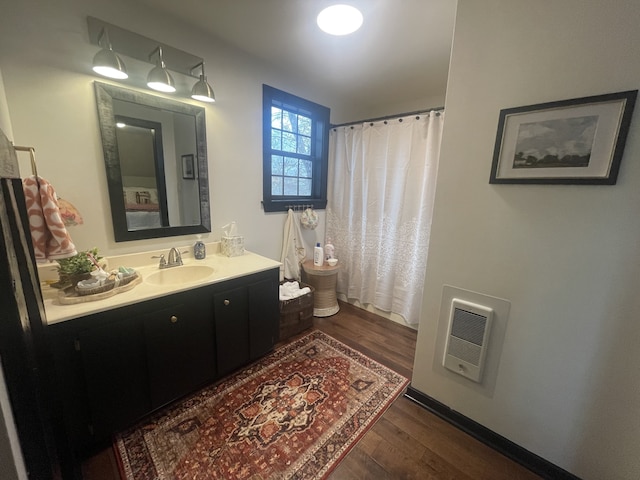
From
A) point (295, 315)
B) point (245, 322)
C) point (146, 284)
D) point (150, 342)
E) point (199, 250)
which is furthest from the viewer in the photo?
point (295, 315)

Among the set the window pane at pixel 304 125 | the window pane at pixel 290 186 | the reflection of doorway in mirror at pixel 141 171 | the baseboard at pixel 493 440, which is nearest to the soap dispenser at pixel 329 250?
the window pane at pixel 290 186

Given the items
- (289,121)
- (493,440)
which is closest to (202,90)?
(289,121)

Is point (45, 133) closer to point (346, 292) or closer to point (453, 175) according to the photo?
point (453, 175)

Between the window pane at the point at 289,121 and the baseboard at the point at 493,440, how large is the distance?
2.37 meters

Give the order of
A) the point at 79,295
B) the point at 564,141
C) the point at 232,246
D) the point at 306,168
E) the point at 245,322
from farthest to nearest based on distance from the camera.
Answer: the point at 306,168 → the point at 232,246 → the point at 245,322 → the point at 79,295 → the point at 564,141

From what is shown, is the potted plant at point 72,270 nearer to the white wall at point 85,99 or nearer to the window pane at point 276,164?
the white wall at point 85,99

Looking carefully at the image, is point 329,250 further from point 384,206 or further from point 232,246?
point 232,246

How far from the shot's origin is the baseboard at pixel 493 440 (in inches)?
46.8

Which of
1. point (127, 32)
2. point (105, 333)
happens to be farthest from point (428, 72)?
point (105, 333)

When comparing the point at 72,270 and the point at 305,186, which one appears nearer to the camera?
the point at 72,270

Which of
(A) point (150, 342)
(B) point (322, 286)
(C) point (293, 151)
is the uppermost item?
(C) point (293, 151)

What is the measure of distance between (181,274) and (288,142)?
1.54m

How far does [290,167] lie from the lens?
8.31 ft

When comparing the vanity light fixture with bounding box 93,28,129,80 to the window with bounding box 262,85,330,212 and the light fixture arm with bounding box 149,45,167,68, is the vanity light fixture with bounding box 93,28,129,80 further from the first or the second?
the window with bounding box 262,85,330,212
